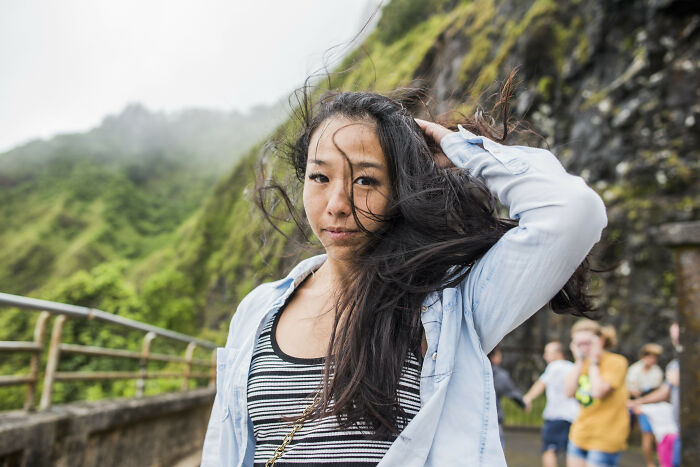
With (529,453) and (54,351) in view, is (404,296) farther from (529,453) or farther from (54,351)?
(529,453)

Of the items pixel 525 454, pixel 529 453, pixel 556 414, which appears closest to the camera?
pixel 556 414

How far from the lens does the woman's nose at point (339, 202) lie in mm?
1397

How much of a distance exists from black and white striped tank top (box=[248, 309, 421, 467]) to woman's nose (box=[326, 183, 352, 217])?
373mm

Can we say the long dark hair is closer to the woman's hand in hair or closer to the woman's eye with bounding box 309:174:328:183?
the woman's hand in hair

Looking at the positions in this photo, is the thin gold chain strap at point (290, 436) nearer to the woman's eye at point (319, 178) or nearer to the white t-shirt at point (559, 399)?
the woman's eye at point (319, 178)

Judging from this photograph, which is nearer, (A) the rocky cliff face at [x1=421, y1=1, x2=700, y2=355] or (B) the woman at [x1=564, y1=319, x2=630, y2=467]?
(B) the woman at [x1=564, y1=319, x2=630, y2=467]

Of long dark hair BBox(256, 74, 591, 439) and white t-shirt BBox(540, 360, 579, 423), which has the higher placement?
long dark hair BBox(256, 74, 591, 439)

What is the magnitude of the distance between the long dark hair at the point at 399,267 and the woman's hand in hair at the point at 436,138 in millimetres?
14

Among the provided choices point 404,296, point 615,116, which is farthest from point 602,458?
point 615,116

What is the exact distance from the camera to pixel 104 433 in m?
3.84

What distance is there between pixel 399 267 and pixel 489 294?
0.70 ft

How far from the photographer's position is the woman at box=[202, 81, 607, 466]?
117 cm

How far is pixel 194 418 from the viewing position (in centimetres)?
641

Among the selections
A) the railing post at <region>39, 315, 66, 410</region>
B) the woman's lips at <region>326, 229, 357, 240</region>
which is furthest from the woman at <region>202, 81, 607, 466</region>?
the railing post at <region>39, 315, 66, 410</region>
